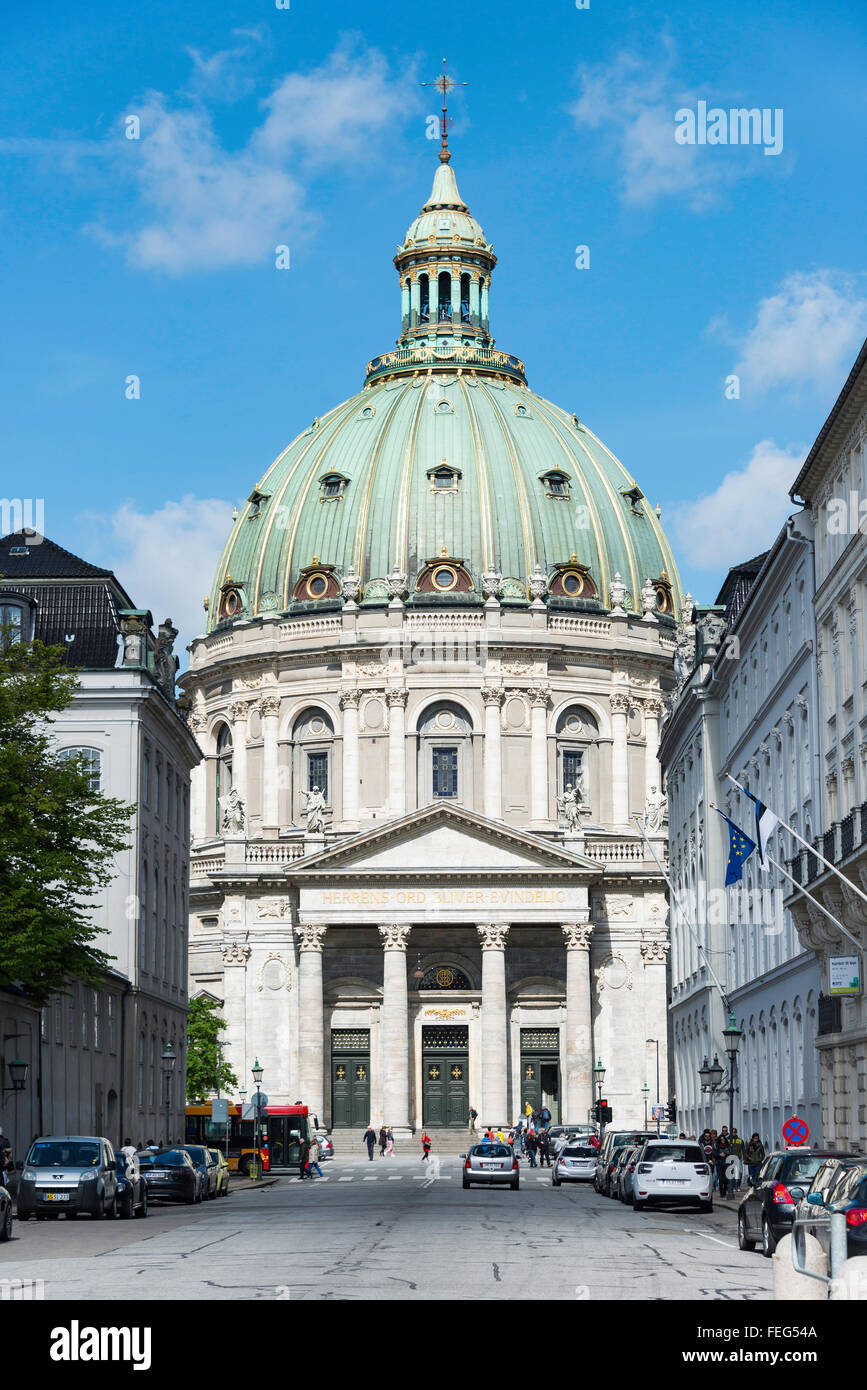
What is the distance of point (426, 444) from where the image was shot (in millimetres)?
118125

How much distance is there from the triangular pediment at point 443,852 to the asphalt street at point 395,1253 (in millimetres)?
52559

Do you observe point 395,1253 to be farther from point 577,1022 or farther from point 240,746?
point 240,746

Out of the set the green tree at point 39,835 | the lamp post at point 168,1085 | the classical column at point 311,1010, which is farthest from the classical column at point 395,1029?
the green tree at point 39,835

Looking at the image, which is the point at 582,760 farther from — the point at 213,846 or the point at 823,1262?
the point at 823,1262

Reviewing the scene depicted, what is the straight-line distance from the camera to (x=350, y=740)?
376ft

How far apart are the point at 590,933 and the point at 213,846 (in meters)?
24.7

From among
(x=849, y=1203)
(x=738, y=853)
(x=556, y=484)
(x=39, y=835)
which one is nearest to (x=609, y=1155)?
(x=738, y=853)

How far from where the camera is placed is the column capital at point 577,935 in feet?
330

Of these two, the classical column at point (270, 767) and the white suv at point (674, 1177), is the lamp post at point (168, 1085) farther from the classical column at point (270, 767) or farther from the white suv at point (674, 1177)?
the classical column at point (270, 767)

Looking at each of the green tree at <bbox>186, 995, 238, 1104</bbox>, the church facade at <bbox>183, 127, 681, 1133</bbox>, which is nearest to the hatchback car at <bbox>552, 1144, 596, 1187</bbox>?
Answer: the church facade at <bbox>183, 127, 681, 1133</bbox>

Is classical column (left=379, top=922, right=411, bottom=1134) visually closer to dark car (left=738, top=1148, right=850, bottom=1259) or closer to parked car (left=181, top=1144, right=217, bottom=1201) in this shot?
parked car (left=181, top=1144, right=217, bottom=1201)

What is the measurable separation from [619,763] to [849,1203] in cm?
9465

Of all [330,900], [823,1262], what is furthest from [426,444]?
[823,1262]

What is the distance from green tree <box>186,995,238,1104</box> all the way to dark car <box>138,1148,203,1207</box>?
49.4 m
